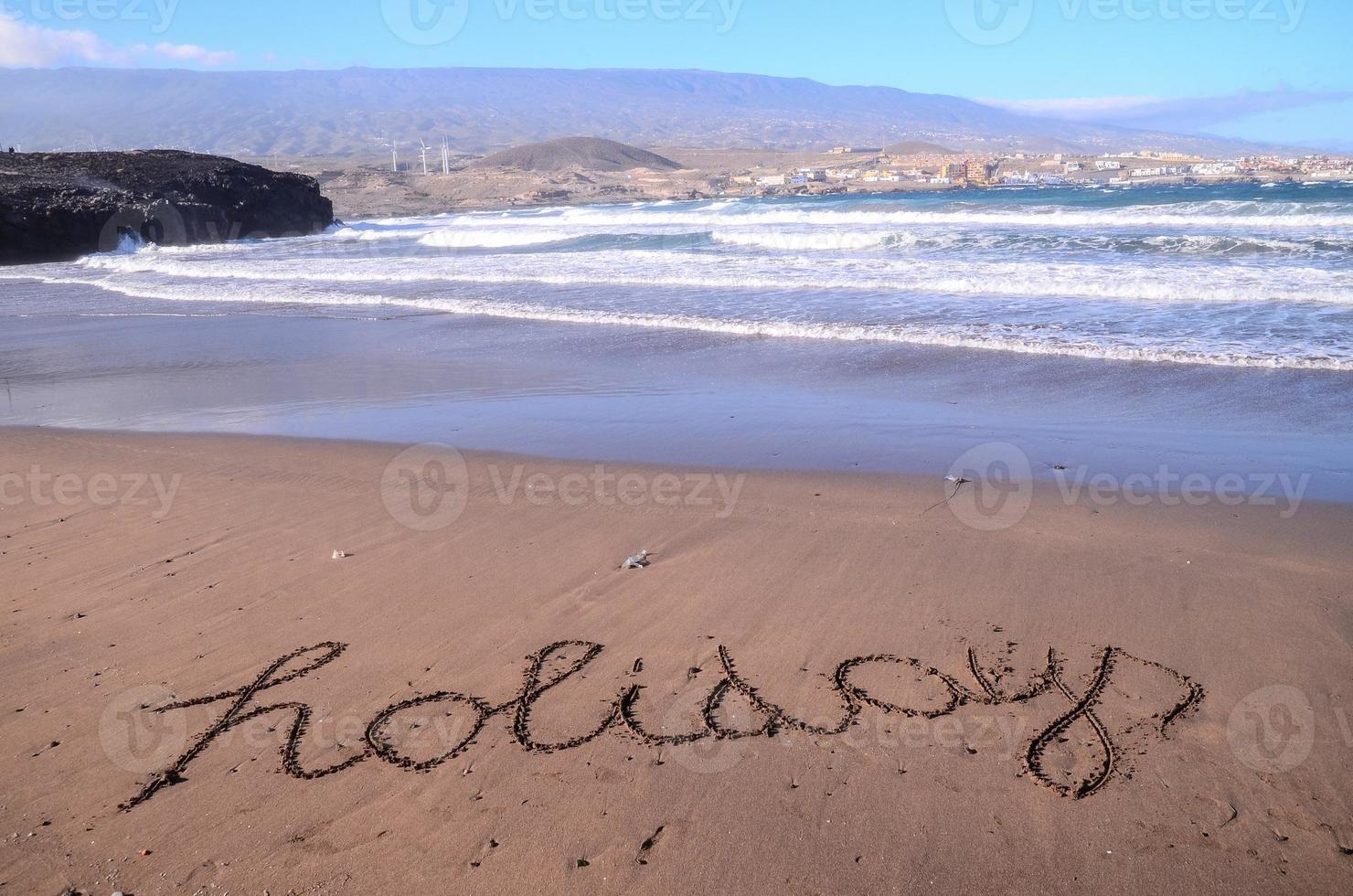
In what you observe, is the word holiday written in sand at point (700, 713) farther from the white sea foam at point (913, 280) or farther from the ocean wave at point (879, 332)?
the white sea foam at point (913, 280)

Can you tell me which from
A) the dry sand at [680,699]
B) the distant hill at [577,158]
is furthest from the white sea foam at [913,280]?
the distant hill at [577,158]

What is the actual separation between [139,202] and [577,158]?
236ft

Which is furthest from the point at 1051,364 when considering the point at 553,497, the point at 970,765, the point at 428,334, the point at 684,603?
the point at 428,334

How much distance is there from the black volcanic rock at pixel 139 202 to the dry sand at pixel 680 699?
115 ft

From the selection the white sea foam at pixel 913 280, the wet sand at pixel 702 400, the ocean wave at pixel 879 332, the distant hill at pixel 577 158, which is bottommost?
the wet sand at pixel 702 400

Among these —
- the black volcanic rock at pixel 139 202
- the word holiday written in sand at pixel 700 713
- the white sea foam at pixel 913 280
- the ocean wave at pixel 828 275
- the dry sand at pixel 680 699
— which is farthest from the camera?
the black volcanic rock at pixel 139 202

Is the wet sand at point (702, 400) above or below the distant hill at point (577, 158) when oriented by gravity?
below

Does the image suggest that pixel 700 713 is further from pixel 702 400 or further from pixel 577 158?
pixel 577 158

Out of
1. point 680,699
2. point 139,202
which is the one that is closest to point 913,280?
point 680,699

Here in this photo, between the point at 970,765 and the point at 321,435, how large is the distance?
6.31 m

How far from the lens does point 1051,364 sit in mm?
9297

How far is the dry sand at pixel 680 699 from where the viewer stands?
102 inches

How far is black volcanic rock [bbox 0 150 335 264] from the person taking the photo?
1284 inches

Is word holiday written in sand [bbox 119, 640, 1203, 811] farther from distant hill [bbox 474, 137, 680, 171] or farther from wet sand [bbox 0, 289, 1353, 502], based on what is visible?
distant hill [bbox 474, 137, 680, 171]
